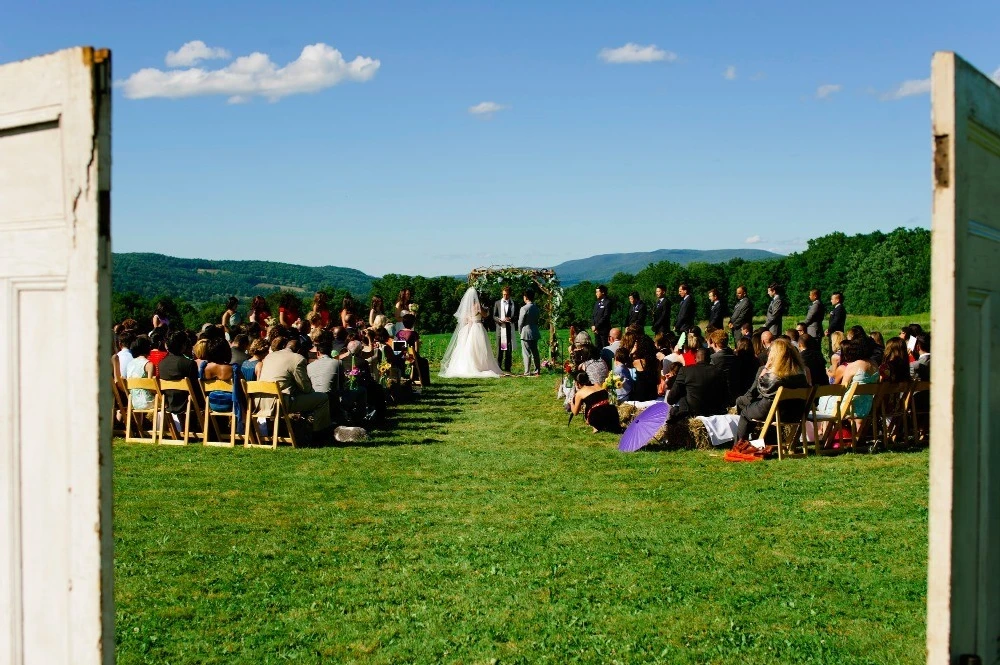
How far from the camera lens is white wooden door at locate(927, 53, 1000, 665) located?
2.21m

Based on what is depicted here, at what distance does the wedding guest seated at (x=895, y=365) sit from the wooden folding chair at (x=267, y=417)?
24.2 feet

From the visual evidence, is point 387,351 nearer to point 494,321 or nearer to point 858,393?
point 494,321

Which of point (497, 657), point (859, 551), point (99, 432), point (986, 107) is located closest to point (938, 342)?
point (986, 107)

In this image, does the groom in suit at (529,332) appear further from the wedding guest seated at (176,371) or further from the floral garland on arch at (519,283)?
the wedding guest seated at (176,371)

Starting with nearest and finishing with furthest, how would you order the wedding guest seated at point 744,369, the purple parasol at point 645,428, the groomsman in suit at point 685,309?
the purple parasol at point 645,428 < the wedding guest seated at point 744,369 < the groomsman in suit at point 685,309

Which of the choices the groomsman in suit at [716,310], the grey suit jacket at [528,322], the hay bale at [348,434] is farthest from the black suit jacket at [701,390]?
the grey suit jacket at [528,322]

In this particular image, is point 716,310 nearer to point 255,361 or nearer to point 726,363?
point 726,363

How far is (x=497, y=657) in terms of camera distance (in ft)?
16.8

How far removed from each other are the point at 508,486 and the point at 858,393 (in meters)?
4.53

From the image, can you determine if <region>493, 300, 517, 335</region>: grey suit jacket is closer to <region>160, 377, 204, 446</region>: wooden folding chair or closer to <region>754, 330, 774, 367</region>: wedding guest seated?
<region>754, 330, 774, 367</region>: wedding guest seated

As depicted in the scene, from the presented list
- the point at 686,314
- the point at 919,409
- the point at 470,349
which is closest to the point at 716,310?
the point at 686,314

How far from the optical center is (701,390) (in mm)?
12938

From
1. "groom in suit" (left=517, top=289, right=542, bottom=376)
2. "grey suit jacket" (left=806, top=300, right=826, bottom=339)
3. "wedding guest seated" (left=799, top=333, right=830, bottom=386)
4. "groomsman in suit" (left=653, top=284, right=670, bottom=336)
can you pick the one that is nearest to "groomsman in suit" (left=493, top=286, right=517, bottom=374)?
"groom in suit" (left=517, top=289, right=542, bottom=376)

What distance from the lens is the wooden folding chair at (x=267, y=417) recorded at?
40.5ft
